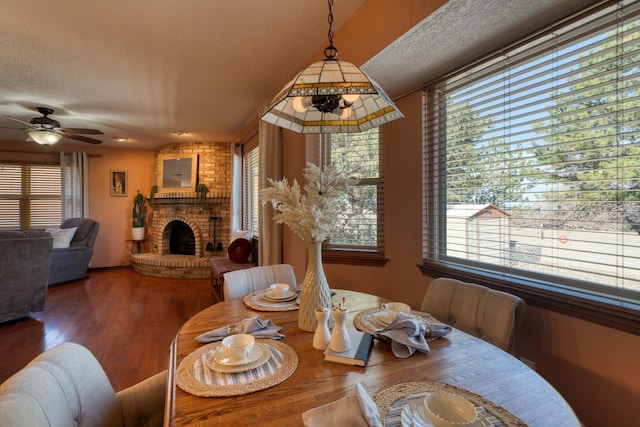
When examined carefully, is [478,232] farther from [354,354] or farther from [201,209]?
[201,209]

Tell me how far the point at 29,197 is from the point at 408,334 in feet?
24.5

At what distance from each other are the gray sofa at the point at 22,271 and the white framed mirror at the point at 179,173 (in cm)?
245

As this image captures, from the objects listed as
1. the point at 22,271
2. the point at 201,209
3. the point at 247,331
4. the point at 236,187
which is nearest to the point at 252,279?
the point at 247,331

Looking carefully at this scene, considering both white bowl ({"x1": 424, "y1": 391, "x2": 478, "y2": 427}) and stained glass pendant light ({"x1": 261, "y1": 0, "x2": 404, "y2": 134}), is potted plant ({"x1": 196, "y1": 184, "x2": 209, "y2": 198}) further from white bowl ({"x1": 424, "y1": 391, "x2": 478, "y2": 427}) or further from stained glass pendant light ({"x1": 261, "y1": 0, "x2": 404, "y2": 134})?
white bowl ({"x1": 424, "y1": 391, "x2": 478, "y2": 427})

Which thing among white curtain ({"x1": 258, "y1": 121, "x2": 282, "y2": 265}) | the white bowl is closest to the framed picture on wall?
white curtain ({"x1": 258, "y1": 121, "x2": 282, "y2": 265})

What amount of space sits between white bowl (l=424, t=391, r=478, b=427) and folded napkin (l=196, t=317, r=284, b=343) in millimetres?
612

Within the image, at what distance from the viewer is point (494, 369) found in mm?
935

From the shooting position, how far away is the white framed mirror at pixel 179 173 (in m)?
5.72

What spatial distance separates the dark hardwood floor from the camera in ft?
8.04

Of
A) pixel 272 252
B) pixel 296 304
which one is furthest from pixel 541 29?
pixel 272 252

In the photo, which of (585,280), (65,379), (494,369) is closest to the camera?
(65,379)

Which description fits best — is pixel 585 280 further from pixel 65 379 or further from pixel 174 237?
pixel 174 237

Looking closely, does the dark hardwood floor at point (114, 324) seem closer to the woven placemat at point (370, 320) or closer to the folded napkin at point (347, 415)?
the woven placemat at point (370, 320)

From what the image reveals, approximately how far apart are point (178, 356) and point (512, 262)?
180 cm
